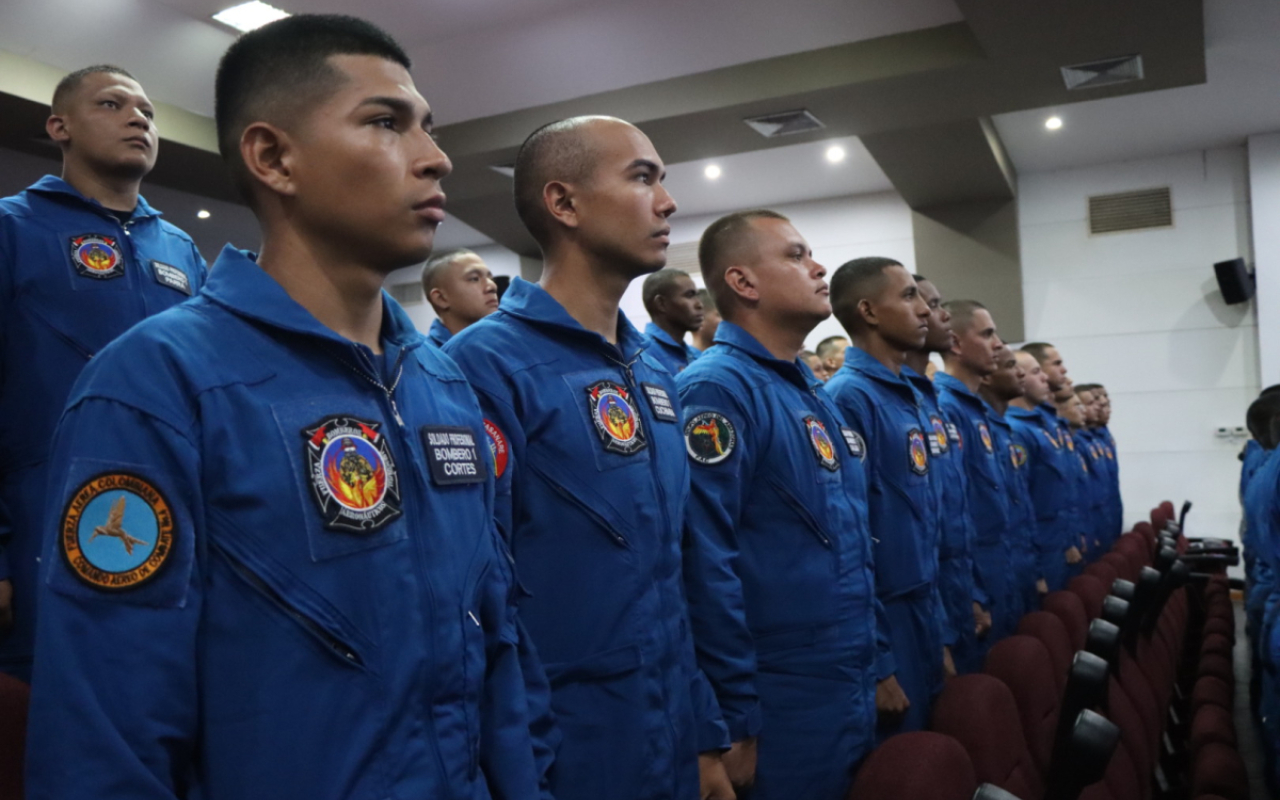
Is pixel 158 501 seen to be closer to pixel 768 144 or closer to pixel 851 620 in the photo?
pixel 851 620

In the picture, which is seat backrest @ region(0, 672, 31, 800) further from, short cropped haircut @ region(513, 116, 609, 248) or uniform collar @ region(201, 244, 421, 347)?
short cropped haircut @ region(513, 116, 609, 248)

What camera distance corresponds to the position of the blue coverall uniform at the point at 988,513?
408 centimetres

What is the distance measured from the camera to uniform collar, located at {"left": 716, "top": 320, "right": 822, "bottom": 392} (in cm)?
232

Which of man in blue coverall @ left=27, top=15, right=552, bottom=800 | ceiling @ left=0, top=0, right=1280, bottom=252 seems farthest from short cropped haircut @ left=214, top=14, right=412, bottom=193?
ceiling @ left=0, top=0, right=1280, bottom=252

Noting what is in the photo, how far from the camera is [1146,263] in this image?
920cm

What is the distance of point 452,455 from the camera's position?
1.12 m

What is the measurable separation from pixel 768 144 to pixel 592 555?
5925 mm

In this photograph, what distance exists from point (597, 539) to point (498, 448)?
0.22 m

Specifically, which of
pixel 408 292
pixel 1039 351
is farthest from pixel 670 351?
pixel 408 292

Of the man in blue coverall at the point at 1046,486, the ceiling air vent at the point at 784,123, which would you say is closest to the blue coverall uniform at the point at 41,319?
the man in blue coverall at the point at 1046,486

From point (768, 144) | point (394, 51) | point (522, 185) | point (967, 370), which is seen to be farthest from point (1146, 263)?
point (394, 51)

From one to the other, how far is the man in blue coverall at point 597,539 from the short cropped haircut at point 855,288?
5.26 feet

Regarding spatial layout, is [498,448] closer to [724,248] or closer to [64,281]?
[64,281]

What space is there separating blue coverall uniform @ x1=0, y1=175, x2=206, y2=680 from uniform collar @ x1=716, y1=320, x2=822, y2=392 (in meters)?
1.23
